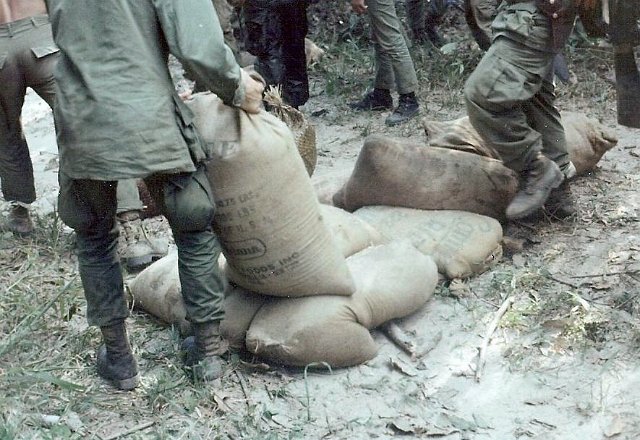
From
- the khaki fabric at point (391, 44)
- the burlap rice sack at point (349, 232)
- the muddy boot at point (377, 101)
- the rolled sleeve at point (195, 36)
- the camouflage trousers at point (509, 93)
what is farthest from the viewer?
the muddy boot at point (377, 101)

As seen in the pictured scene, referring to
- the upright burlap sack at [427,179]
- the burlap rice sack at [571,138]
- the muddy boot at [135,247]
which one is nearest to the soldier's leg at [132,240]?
the muddy boot at [135,247]

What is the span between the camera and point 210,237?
10.6 ft

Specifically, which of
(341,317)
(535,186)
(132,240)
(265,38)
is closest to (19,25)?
(132,240)

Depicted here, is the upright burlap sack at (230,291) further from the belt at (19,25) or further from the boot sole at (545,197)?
the belt at (19,25)

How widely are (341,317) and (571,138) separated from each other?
208 cm

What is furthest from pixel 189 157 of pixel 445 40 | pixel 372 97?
pixel 445 40

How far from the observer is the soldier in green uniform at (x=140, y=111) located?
115 inches

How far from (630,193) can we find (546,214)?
1.92ft

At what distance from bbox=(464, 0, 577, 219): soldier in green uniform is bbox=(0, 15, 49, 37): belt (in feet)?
6.95

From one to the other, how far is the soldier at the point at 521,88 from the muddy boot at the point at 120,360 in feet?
6.41

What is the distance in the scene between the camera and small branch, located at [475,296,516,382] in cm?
349

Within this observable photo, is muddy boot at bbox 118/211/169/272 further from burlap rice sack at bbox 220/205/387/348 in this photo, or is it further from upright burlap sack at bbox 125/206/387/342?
burlap rice sack at bbox 220/205/387/348

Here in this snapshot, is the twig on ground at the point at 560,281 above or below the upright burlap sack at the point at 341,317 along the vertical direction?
below

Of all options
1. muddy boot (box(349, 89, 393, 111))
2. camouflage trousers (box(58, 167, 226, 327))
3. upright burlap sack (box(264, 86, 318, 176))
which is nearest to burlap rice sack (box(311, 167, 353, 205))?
upright burlap sack (box(264, 86, 318, 176))
